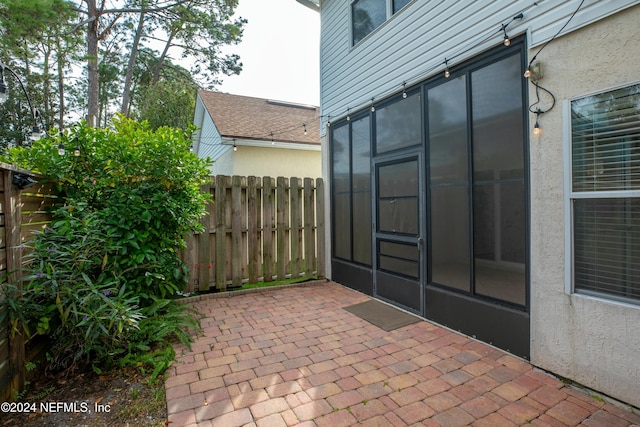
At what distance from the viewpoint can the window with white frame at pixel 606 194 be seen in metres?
2.24

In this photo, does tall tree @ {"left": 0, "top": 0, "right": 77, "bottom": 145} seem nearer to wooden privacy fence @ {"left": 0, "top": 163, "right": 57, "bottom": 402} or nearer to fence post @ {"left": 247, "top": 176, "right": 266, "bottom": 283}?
fence post @ {"left": 247, "top": 176, "right": 266, "bottom": 283}

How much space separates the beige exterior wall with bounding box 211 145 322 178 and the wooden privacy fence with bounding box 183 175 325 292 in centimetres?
325

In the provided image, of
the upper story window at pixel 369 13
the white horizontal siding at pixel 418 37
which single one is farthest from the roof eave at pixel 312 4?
the upper story window at pixel 369 13

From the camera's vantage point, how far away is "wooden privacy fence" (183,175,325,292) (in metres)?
5.20

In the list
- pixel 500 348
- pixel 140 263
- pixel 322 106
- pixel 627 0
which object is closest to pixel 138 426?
pixel 140 263

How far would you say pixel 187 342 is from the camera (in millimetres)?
3324

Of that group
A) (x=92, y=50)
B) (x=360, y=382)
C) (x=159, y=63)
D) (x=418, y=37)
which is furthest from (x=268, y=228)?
(x=159, y=63)

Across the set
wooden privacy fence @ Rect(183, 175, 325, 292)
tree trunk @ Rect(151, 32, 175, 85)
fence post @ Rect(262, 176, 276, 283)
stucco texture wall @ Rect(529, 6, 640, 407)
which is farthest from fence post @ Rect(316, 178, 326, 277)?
tree trunk @ Rect(151, 32, 175, 85)

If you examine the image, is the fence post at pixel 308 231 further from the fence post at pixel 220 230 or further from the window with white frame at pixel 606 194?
the window with white frame at pixel 606 194

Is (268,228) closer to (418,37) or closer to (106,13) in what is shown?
(418,37)

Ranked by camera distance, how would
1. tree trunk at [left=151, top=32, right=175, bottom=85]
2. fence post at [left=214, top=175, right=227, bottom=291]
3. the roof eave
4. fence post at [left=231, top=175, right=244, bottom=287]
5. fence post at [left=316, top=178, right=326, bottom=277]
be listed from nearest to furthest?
1. fence post at [left=214, top=175, right=227, bottom=291]
2. fence post at [left=231, top=175, right=244, bottom=287]
3. fence post at [left=316, top=178, right=326, bottom=277]
4. the roof eave
5. tree trunk at [left=151, top=32, right=175, bottom=85]

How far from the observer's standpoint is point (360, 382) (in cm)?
264

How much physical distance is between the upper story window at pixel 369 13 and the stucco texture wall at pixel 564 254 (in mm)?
2497

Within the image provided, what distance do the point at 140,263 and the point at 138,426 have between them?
5.84 ft
